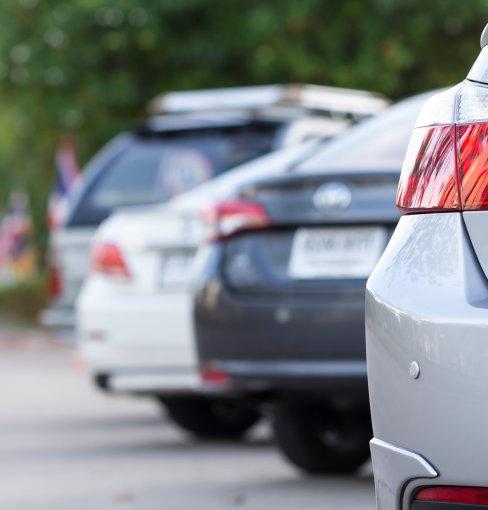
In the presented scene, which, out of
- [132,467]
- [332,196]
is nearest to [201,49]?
[132,467]

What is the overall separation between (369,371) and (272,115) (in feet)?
23.0

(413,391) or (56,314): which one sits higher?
(413,391)

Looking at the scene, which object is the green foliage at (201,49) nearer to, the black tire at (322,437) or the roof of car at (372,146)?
the roof of car at (372,146)

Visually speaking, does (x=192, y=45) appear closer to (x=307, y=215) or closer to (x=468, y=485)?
(x=307, y=215)

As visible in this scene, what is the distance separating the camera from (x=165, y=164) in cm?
1138

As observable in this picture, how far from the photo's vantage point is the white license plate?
7.05 meters

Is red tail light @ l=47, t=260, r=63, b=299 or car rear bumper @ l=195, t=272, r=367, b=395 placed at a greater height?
car rear bumper @ l=195, t=272, r=367, b=395

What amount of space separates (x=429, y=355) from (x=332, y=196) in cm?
332

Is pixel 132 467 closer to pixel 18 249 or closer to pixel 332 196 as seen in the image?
pixel 332 196

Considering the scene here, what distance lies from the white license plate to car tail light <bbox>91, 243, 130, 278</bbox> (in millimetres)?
2439

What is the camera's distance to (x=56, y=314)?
38.1 feet

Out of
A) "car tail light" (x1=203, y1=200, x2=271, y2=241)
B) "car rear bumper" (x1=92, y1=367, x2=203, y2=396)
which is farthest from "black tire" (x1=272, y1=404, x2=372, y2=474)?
"car rear bumper" (x1=92, y1=367, x2=203, y2=396)

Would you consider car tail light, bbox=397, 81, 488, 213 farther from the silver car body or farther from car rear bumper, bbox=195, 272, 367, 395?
car rear bumper, bbox=195, 272, 367, 395

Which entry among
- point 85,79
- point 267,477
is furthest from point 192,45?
point 267,477
